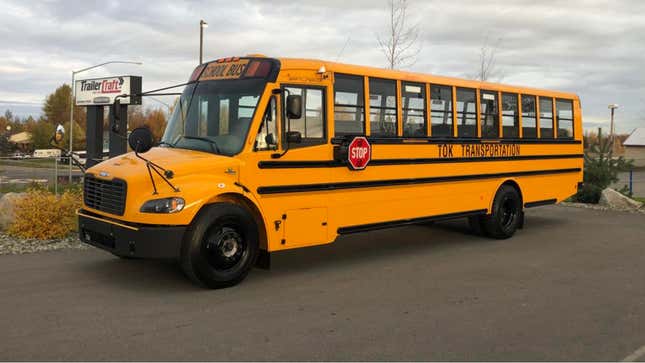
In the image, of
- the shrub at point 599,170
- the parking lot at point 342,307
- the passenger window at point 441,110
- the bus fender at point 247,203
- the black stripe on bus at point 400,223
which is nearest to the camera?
the parking lot at point 342,307

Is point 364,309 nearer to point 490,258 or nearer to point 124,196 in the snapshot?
point 124,196

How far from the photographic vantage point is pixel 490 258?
28.2 feet

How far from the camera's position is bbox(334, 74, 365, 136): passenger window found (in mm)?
7551

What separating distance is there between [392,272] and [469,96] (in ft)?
12.0

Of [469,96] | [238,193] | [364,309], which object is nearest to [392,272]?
[364,309]

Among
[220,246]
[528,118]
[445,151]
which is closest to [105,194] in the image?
[220,246]

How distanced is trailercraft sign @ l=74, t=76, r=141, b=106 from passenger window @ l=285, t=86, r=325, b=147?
Result: 855 cm

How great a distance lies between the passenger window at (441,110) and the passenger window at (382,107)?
0.94m

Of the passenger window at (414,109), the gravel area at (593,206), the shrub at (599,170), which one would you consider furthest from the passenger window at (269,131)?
the shrub at (599,170)

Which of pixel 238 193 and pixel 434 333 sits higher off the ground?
pixel 238 193

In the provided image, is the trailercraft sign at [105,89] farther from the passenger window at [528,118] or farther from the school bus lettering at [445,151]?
the passenger window at [528,118]

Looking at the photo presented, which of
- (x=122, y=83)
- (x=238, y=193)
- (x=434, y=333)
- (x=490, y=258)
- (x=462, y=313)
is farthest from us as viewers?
(x=122, y=83)

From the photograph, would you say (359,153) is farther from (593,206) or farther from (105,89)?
(593,206)

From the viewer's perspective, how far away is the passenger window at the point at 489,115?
32.5 ft
